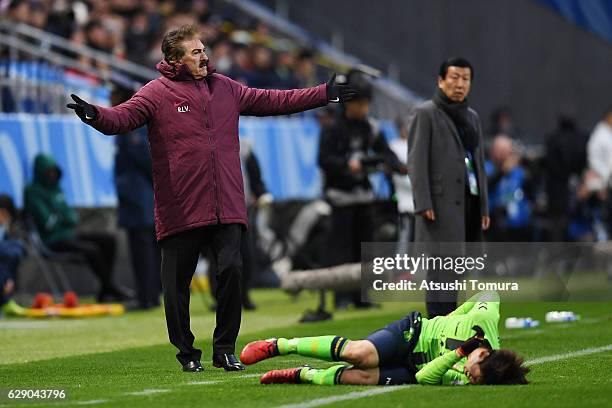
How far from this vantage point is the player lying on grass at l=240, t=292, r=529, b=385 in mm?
9375

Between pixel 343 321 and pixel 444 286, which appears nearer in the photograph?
pixel 444 286

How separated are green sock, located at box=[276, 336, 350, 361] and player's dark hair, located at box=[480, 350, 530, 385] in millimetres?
831

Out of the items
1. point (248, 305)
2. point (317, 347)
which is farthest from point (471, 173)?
point (248, 305)

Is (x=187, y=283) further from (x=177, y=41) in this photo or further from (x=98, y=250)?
(x=98, y=250)

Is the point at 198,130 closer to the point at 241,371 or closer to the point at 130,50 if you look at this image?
the point at 241,371

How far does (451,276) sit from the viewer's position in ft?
41.6

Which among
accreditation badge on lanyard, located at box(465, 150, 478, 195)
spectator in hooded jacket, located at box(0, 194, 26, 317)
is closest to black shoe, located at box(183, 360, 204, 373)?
accreditation badge on lanyard, located at box(465, 150, 478, 195)

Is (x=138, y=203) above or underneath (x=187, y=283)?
above

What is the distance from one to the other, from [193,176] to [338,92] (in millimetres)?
1146

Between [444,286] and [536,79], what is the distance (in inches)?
867

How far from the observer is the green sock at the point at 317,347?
9.45m

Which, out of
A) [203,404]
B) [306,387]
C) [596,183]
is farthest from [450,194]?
[596,183]

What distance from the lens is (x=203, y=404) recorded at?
8.76 meters

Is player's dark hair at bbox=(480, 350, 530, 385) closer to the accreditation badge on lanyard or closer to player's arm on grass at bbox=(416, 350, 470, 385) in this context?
player's arm on grass at bbox=(416, 350, 470, 385)
